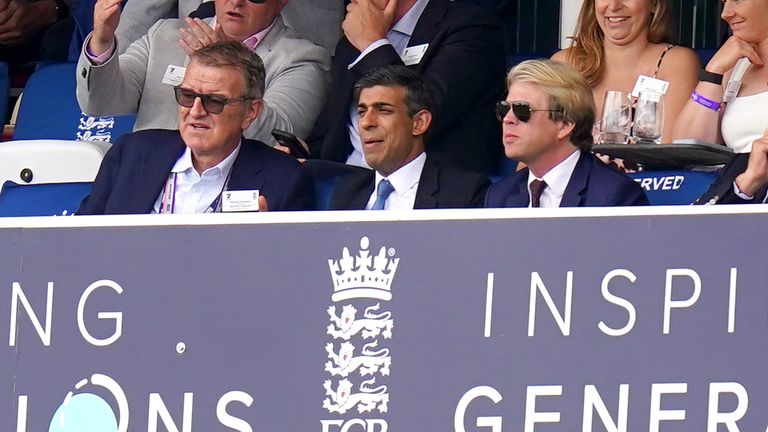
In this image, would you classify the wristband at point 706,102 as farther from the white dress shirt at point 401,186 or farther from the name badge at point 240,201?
the name badge at point 240,201

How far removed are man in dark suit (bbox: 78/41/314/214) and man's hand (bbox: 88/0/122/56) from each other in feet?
1.40

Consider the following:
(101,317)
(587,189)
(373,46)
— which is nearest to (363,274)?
(101,317)

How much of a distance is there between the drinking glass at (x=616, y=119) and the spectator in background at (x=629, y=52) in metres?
0.24

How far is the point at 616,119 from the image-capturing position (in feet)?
15.6

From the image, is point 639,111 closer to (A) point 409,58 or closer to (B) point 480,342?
(A) point 409,58

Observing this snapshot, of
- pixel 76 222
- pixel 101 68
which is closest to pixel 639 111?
pixel 101 68

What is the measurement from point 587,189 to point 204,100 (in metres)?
1.27

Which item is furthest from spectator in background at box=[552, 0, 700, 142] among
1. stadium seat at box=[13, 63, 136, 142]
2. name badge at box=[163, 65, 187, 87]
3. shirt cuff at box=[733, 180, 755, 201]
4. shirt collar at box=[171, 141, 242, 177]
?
stadium seat at box=[13, 63, 136, 142]

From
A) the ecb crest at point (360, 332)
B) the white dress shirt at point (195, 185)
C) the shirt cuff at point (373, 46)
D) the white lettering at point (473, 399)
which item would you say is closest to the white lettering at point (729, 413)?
the white lettering at point (473, 399)

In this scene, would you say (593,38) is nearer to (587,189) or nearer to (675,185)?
(675,185)

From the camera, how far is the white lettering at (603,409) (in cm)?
297

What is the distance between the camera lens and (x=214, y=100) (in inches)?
187

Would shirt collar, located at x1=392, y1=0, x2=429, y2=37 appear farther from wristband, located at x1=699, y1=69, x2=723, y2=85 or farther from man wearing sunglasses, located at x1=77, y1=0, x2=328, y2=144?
wristband, located at x1=699, y1=69, x2=723, y2=85

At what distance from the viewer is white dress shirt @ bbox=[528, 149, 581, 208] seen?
435 centimetres
